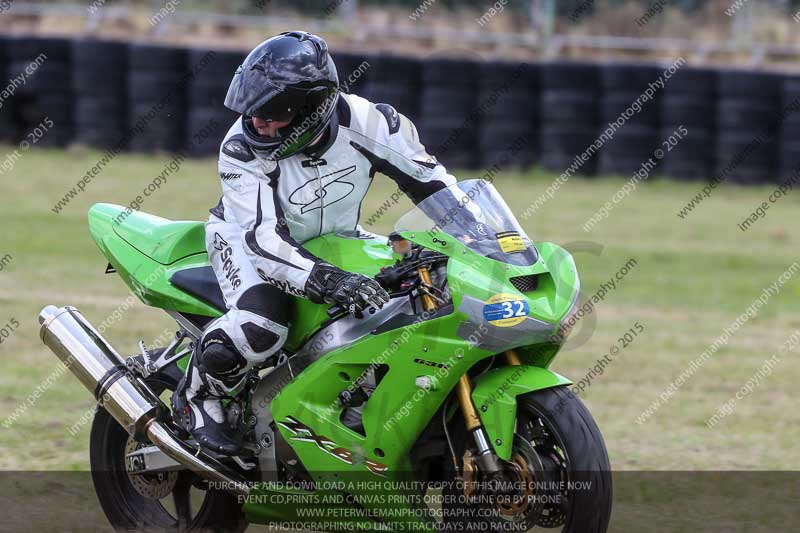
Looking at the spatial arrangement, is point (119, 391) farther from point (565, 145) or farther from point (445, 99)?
point (565, 145)

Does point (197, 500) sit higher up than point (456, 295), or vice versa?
point (456, 295)

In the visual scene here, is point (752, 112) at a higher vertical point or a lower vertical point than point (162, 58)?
lower

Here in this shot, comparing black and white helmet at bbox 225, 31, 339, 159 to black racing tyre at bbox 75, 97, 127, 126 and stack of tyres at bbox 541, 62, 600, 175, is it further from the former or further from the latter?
black racing tyre at bbox 75, 97, 127, 126

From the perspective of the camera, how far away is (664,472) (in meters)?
6.64

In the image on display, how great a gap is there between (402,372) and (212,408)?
1.03m

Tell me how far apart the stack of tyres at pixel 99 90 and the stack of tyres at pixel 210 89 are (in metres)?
1.00

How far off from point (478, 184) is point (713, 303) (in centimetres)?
691

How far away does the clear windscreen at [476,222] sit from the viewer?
4762mm

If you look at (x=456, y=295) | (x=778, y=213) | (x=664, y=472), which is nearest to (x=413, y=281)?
(x=456, y=295)

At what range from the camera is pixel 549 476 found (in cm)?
459

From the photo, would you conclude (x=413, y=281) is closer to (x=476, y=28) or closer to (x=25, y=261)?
(x=25, y=261)

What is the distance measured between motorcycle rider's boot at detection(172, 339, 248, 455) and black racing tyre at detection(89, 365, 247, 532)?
12.0 inches

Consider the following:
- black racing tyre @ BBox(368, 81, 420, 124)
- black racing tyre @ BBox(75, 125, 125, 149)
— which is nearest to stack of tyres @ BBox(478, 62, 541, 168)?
black racing tyre @ BBox(368, 81, 420, 124)

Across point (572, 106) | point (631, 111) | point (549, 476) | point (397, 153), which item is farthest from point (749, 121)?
point (549, 476)
